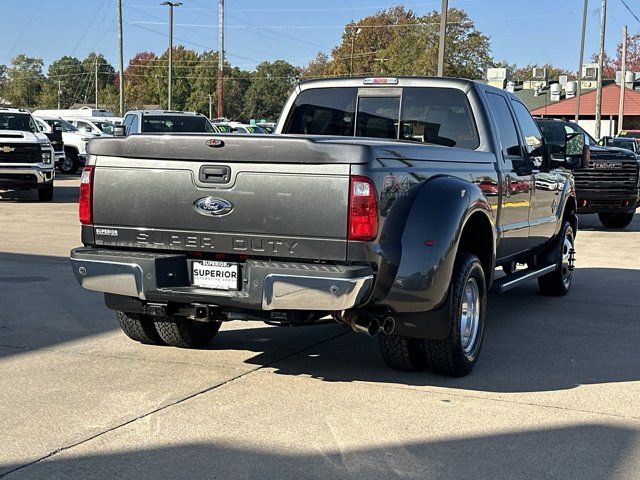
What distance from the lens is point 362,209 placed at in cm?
511

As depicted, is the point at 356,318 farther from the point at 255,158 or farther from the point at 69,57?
the point at 69,57

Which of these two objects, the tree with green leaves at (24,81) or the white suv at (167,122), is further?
the tree with green leaves at (24,81)

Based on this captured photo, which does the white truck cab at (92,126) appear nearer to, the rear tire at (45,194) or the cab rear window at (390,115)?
the rear tire at (45,194)

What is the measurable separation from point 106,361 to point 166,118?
1508cm

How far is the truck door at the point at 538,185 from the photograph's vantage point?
8.19 m

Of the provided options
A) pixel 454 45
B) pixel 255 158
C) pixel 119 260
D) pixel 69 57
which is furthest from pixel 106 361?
pixel 69 57

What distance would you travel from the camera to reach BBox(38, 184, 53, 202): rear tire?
845 inches

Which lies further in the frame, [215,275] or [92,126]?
[92,126]

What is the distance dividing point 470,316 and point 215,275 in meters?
1.89

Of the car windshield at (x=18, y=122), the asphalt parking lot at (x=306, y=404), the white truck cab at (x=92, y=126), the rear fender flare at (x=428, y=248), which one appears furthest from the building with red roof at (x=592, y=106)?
the rear fender flare at (x=428, y=248)

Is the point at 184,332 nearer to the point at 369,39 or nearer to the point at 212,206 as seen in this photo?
the point at 212,206

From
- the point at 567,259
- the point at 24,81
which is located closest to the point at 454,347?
the point at 567,259

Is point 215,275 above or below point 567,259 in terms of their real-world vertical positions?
above

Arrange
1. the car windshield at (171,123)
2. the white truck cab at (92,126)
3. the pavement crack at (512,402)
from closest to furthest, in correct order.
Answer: the pavement crack at (512,402), the car windshield at (171,123), the white truck cab at (92,126)
